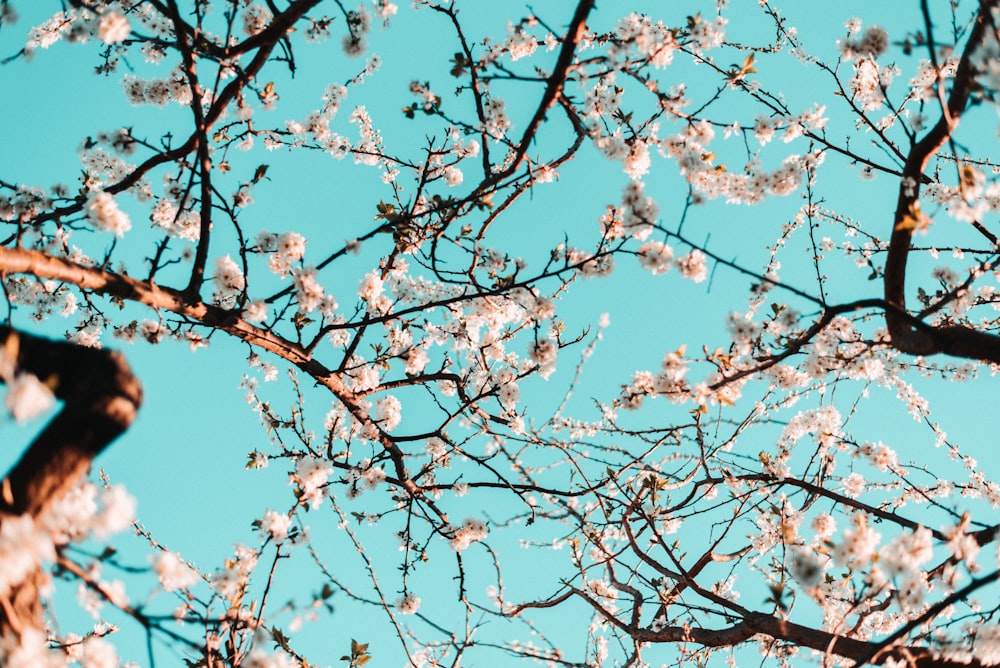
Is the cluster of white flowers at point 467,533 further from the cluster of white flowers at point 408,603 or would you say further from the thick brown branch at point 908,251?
the thick brown branch at point 908,251

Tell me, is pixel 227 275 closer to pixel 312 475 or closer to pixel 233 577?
pixel 312 475

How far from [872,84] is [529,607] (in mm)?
4140

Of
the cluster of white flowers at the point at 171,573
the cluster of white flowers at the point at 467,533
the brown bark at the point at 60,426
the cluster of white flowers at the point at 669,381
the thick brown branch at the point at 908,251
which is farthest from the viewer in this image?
the cluster of white flowers at the point at 467,533

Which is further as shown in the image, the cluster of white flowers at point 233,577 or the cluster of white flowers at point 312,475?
the cluster of white flowers at point 312,475

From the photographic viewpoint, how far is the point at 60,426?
176 cm

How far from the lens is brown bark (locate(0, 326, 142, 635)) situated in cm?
160

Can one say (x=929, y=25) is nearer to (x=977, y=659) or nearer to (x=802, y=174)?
(x=802, y=174)

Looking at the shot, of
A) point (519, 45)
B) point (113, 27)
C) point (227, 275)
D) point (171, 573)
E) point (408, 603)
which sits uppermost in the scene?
point (519, 45)

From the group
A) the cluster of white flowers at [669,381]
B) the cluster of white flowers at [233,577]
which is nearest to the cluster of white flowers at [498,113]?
the cluster of white flowers at [669,381]

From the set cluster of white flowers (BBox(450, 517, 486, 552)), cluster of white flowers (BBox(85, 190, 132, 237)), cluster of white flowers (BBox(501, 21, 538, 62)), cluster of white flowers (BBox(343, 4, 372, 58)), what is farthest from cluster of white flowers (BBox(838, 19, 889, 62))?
cluster of white flowers (BBox(85, 190, 132, 237))

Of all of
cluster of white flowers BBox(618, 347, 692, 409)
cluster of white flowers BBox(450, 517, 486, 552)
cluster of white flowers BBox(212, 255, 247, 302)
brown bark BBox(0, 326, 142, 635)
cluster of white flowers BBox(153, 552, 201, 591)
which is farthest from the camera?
cluster of white flowers BBox(450, 517, 486, 552)

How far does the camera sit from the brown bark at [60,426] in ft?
5.26

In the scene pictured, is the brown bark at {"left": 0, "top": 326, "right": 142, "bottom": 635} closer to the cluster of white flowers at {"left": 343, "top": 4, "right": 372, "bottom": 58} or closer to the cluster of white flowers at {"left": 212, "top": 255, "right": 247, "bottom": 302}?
the cluster of white flowers at {"left": 212, "top": 255, "right": 247, "bottom": 302}

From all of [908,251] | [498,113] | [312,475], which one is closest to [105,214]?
[312,475]
